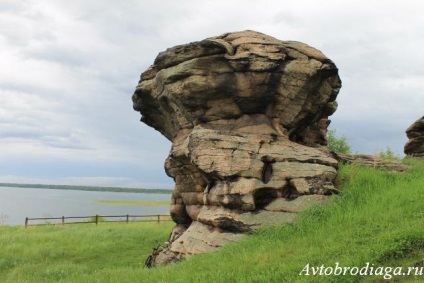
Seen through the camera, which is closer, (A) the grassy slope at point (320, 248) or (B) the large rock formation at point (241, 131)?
(A) the grassy slope at point (320, 248)

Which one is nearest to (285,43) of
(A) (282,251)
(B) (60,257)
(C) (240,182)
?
(C) (240,182)

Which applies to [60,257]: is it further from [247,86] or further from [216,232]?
[247,86]

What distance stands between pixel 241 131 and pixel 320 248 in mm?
7506

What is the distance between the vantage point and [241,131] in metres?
16.4

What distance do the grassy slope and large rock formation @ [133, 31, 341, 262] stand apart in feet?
3.68

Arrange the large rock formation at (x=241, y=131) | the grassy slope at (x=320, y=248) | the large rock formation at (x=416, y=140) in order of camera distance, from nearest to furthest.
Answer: the grassy slope at (x=320, y=248) < the large rock formation at (x=241, y=131) < the large rock formation at (x=416, y=140)

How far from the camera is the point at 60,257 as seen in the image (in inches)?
796

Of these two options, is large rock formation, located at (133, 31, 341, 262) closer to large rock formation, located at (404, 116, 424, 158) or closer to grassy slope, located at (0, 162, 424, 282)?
grassy slope, located at (0, 162, 424, 282)

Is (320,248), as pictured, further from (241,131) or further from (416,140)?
(416,140)

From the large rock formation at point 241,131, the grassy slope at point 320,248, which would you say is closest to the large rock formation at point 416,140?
the grassy slope at point 320,248

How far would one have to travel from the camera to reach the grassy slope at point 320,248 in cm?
873

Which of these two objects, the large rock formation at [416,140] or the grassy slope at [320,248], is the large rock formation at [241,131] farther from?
the large rock formation at [416,140]

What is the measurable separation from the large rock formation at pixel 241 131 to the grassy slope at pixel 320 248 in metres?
1.12

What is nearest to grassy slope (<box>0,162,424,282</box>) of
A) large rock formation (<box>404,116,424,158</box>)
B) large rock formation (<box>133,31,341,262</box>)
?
large rock formation (<box>133,31,341,262</box>)
